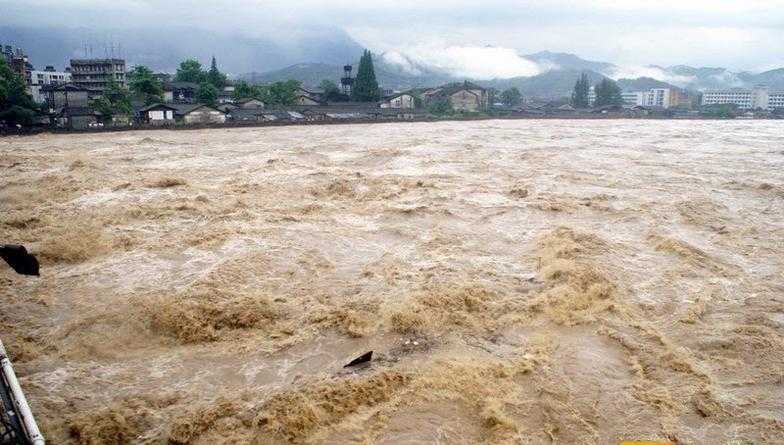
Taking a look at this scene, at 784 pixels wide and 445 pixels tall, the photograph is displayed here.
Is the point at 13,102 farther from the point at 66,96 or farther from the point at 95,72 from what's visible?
the point at 95,72

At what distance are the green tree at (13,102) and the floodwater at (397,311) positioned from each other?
14.6m

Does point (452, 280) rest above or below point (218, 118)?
below

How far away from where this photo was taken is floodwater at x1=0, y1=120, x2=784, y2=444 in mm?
4938

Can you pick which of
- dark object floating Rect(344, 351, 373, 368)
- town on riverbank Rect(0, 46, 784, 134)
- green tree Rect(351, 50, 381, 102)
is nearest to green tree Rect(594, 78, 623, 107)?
town on riverbank Rect(0, 46, 784, 134)

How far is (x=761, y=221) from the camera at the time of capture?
11648 millimetres

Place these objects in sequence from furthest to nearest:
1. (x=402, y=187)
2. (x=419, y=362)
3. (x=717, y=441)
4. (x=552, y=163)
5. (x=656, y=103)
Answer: (x=656, y=103) < (x=552, y=163) < (x=402, y=187) < (x=419, y=362) < (x=717, y=441)

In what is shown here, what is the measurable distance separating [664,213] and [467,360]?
8.40 m

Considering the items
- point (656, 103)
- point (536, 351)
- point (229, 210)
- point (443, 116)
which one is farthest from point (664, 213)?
point (656, 103)

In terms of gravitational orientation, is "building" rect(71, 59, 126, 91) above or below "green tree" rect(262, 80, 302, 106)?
above

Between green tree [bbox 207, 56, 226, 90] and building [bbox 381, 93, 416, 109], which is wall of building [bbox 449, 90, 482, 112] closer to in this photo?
building [bbox 381, 93, 416, 109]

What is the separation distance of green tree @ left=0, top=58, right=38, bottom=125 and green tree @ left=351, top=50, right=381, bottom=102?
86.0 ft

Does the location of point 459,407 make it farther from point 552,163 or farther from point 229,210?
point 552,163

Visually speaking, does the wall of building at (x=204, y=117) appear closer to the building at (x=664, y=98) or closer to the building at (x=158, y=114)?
the building at (x=158, y=114)

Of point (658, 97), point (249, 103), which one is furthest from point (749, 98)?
point (249, 103)
